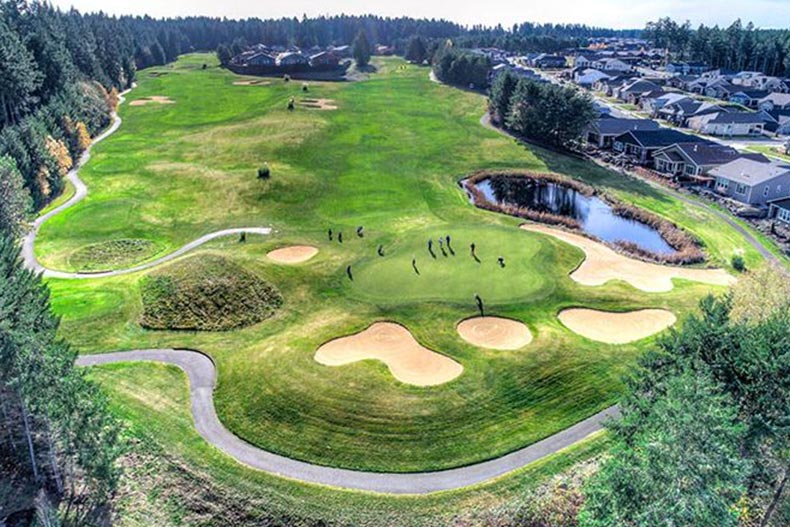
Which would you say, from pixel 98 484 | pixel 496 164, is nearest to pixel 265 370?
pixel 98 484

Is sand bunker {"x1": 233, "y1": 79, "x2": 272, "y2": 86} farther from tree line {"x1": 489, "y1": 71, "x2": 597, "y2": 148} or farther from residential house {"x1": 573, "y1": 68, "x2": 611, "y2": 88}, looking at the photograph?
residential house {"x1": 573, "y1": 68, "x2": 611, "y2": 88}

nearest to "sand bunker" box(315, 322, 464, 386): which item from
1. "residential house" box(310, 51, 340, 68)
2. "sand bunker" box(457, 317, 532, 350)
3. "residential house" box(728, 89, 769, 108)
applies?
"sand bunker" box(457, 317, 532, 350)

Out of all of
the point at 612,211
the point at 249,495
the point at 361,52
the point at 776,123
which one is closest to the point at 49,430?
the point at 249,495

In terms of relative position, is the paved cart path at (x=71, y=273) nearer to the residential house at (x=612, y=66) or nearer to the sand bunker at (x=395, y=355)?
the sand bunker at (x=395, y=355)

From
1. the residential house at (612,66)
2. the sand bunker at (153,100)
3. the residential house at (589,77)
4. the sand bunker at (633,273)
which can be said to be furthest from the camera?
the residential house at (612,66)

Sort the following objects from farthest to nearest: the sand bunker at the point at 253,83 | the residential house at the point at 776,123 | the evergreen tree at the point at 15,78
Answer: the sand bunker at the point at 253,83 < the residential house at the point at 776,123 < the evergreen tree at the point at 15,78

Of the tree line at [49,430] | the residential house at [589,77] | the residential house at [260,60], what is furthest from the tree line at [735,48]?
the tree line at [49,430]
